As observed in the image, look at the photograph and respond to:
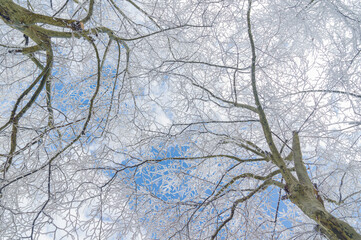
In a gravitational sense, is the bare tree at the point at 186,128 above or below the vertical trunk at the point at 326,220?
above

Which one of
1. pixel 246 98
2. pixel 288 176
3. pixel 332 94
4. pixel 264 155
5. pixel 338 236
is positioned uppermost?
pixel 246 98

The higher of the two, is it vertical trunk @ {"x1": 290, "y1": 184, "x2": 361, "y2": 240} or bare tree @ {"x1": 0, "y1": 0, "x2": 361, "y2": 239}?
bare tree @ {"x1": 0, "y1": 0, "x2": 361, "y2": 239}

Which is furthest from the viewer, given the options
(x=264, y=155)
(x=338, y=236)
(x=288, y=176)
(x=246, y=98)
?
(x=246, y=98)

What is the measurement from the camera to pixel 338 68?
3.23m

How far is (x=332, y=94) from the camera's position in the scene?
3287 mm

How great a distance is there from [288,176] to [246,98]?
1.75 m

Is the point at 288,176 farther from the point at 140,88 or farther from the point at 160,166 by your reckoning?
the point at 140,88

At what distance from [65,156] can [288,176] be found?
8.79 feet

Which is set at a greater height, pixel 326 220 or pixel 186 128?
pixel 186 128

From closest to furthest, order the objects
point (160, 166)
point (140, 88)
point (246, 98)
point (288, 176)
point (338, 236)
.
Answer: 1. point (338, 236)
2. point (288, 176)
3. point (160, 166)
4. point (246, 98)
5. point (140, 88)

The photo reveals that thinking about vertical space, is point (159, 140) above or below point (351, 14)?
above

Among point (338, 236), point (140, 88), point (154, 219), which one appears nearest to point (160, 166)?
point (154, 219)

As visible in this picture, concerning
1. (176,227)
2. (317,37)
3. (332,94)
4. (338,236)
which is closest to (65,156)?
(176,227)

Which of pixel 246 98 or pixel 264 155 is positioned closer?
pixel 264 155
